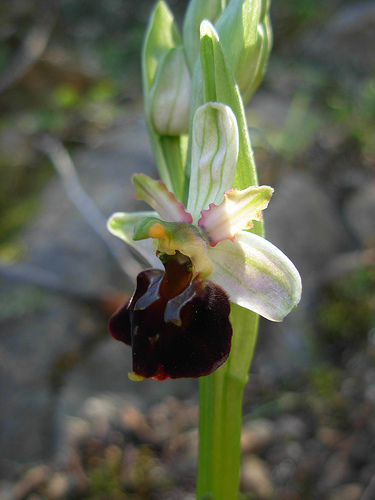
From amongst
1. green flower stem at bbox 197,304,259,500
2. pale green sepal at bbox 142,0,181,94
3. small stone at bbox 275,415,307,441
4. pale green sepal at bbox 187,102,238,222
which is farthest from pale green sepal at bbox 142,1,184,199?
small stone at bbox 275,415,307,441

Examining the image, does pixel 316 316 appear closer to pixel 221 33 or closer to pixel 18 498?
pixel 18 498

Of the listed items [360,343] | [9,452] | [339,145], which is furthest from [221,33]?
[339,145]

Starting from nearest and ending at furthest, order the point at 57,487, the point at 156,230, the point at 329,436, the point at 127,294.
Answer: the point at 156,230
the point at 57,487
the point at 329,436
the point at 127,294

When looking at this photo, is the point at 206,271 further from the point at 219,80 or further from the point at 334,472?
the point at 334,472

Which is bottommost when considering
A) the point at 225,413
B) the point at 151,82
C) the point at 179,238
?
the point at 225,413

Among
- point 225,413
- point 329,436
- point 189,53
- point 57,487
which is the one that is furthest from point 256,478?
point 189,53

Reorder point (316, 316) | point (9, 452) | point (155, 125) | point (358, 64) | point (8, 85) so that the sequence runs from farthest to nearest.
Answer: point (358, 64) → point (8, 85) → point (316, 316) → point (9, 452) → point (155, 125)

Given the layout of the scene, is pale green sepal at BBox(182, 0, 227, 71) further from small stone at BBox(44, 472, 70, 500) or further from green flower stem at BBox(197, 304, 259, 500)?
small stone at BBox(44, 472, 70, 500)
